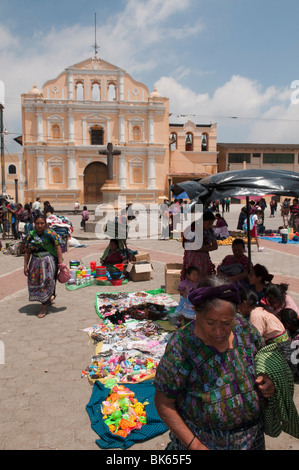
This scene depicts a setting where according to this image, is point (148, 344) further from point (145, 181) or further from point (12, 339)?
point (145, 181)

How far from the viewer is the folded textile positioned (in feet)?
9.90

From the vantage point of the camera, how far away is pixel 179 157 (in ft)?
133

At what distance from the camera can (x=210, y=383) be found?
1826 millimetres

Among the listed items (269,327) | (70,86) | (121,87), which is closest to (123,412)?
(269,327)

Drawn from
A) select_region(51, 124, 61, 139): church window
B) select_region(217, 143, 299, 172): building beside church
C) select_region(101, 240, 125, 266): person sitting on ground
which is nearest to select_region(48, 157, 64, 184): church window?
select_region(51, 124, 61, 139): church window

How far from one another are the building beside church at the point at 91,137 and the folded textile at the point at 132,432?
33.2 m

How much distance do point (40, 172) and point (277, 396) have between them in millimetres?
36840

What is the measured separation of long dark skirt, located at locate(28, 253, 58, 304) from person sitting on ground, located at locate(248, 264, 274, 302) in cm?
329

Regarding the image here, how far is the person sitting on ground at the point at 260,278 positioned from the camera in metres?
4.50

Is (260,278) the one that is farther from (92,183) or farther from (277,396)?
(92,183)

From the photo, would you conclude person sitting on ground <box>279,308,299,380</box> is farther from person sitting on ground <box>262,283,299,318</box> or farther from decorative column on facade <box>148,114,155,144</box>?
decorative column on facade <box>148,114,155,144</box>

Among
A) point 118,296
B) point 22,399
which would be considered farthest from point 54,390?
point 118,296

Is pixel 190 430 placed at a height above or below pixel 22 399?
above
